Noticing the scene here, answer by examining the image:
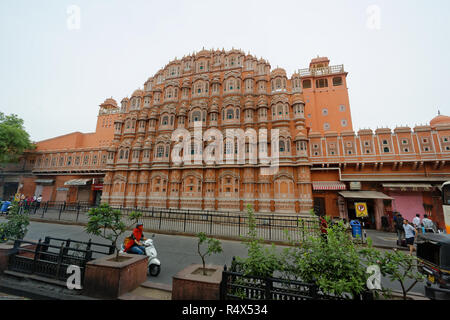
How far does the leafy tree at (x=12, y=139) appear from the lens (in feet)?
84.2

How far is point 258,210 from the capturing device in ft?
59.8

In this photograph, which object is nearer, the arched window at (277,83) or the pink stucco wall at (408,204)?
the pink stucco wall at (408,204)

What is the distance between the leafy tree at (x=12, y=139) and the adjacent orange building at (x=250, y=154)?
228 centimetres

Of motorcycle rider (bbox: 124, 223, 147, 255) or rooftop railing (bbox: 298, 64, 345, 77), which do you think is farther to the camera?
rooftop railing (bbox: 298, 64, 345, 77)

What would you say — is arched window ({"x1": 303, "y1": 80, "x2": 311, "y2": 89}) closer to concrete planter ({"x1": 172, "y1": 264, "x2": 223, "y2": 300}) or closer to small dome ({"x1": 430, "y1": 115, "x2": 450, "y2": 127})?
small dome ({"x1": 430, "y1": 115, "x2": 450, "y2": 127})

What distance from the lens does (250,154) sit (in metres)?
19.4

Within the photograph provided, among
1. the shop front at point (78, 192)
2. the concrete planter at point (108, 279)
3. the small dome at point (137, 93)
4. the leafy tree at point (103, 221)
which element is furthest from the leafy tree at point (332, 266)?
the shop front at point (78, 192)

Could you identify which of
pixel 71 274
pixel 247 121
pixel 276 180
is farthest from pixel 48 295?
pixel 247 121

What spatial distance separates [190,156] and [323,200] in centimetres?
1522

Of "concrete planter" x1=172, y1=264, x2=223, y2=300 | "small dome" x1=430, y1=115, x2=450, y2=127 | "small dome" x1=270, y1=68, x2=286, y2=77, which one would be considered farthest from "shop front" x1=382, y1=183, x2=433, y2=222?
"concrete planter" x1=172, y1=264, x2=223, y2=300

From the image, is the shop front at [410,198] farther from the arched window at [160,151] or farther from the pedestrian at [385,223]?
the arched window at [160,151]

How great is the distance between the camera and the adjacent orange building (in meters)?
17.6

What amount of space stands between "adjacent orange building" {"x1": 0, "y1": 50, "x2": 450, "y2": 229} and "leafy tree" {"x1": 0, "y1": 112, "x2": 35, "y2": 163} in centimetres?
228

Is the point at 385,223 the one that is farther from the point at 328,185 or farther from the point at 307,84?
the point at 307,84
